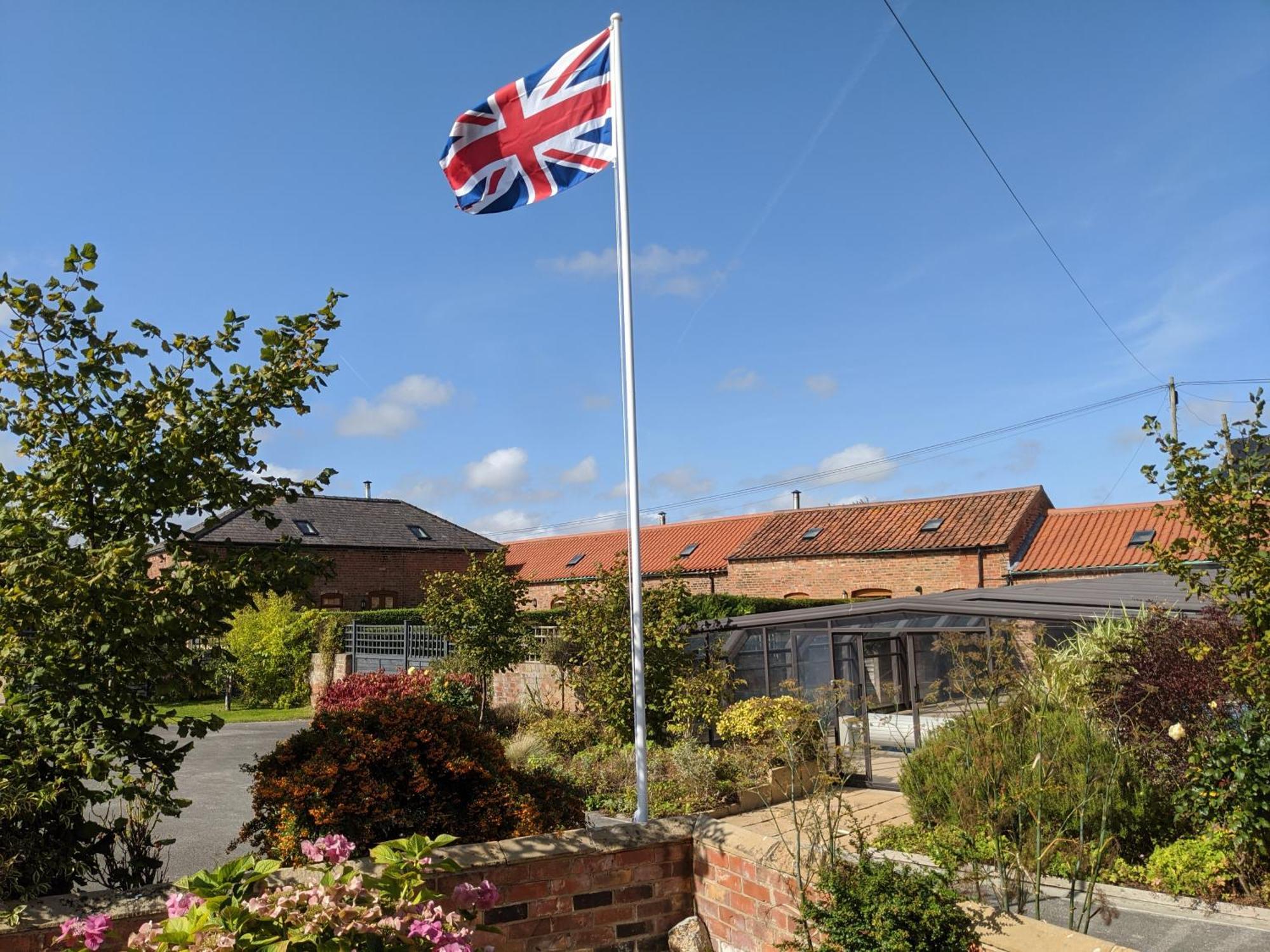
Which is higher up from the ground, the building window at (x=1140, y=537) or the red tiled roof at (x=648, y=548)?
the red tiled roof at (x=648, y=548)

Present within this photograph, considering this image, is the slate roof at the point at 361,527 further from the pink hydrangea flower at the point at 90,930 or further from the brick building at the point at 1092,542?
the pink hydrangea flower at the point at 90,930

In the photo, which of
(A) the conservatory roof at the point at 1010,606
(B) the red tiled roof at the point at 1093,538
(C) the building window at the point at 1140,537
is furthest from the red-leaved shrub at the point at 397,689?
(C) the building window at the point at 1140,537

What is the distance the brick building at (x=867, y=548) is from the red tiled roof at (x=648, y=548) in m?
0.09

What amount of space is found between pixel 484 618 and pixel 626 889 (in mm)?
12860

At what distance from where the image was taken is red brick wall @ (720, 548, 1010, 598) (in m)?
25.0

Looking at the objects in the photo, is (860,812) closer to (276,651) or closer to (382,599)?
(276,651)

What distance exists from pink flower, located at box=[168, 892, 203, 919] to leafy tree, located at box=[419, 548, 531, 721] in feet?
45.6

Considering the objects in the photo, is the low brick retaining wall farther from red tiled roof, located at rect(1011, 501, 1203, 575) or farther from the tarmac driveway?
red tiled roof, located at rect(1011, 501, 1203, 575)

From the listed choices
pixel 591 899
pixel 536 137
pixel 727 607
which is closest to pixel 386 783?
pixel 591 899

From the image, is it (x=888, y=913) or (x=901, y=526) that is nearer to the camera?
(x=888, y=913)

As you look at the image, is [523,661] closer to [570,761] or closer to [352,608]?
[570,761]

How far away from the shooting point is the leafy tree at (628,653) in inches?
522

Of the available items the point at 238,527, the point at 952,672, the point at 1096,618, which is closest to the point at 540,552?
the point at 238,527

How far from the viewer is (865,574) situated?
88.1ft
